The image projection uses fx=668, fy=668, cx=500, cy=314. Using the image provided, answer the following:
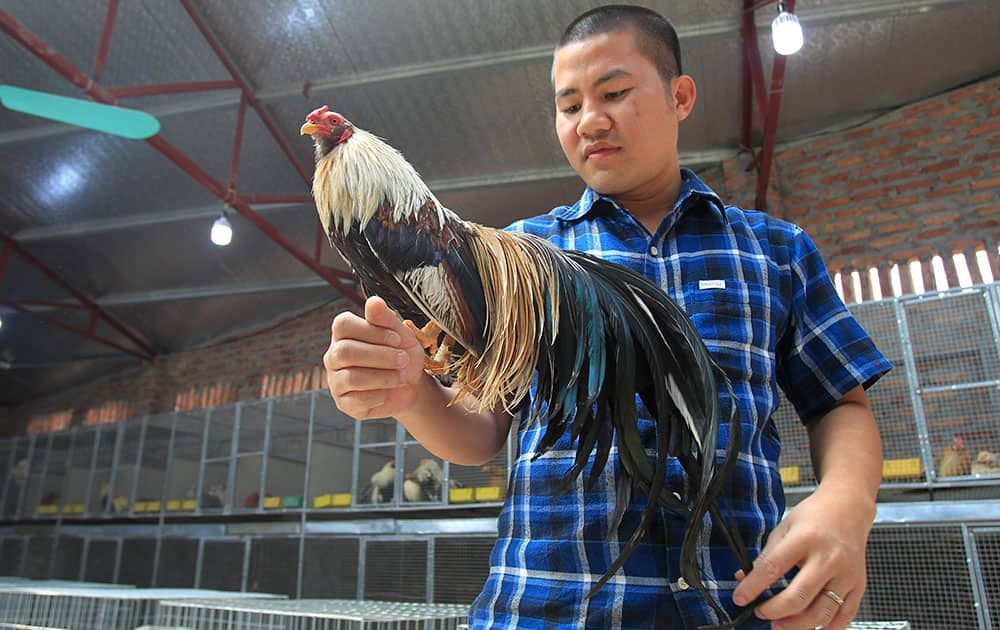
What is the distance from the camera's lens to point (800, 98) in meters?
4.99

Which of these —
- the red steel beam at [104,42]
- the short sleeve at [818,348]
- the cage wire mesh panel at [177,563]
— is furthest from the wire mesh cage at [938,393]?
the cage wire mesh panel at [177,563]

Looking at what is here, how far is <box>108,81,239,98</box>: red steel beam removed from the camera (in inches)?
162

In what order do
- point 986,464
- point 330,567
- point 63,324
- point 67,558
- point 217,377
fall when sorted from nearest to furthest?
point 986,464, point 330,567, point 67,558, point 63,324, point 217,377

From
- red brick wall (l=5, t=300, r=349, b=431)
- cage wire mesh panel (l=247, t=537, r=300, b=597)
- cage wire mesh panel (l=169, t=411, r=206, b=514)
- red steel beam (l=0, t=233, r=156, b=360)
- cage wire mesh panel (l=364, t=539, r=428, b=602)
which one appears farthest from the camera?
red brick wall (l=5, t=300, r=349, b=431)

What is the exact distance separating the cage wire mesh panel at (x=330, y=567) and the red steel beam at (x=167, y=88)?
11.2ft

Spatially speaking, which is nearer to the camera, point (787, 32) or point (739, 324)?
point (739, 324)

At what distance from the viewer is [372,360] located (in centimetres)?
63

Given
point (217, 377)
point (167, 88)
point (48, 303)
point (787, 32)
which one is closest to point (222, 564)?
point (217, 377)

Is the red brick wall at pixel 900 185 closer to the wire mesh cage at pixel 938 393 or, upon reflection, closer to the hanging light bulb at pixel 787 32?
the wire mesh cage at pixel 938 393

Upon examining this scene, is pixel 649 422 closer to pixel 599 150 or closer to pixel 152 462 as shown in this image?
pixel 599 150

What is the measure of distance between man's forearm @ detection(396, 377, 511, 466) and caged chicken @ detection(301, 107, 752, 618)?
4 cm

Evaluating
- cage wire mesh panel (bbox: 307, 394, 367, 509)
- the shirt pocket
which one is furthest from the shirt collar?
cage wire mesh panel (bbox: 307, 394, 367, 509)

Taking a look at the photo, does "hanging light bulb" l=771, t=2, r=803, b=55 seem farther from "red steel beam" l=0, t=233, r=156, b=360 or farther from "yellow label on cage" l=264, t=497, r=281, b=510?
"red steel beam" l=0, t=233, r=156, b=360

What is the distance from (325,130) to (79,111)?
98.7 inches
